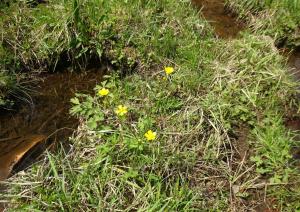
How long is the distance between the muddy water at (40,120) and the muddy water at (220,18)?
1798 millimetres

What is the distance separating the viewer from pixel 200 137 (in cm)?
392

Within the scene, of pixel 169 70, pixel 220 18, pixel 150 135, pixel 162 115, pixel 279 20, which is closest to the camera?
pixel 150 135

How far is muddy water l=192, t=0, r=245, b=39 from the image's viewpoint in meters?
5.62

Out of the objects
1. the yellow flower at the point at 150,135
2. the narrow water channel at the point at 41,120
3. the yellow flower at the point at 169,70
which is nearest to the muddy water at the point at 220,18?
the narrow water channel at the point at 41,120

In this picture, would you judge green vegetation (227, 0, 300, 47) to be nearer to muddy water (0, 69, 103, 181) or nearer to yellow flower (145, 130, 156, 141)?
muddy water (0, 69, 103, 181)

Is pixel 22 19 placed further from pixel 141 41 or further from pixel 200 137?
pixel 200 137

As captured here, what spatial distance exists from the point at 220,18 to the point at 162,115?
7.80 feet

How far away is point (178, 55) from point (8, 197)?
7.67 feet

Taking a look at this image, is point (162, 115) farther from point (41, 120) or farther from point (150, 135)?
point (41, 120)

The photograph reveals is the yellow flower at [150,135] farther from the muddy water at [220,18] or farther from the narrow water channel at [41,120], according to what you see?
the muddy water at [220,18]

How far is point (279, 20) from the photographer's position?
541 centimetres

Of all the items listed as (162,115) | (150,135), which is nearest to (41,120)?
(162,115)

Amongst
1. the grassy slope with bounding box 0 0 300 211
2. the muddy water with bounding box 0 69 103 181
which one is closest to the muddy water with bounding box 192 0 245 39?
the grassy slope with bounding box 0 0 300 211

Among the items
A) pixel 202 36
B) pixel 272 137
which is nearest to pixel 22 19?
pixel 202 36
